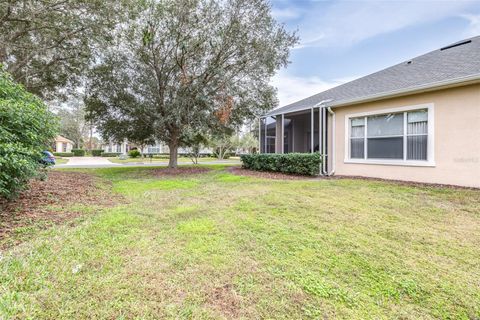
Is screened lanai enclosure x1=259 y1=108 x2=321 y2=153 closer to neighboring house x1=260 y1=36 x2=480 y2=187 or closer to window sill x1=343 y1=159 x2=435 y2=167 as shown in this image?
neighboring house x1=260 y1=36 x2=480 y2=187

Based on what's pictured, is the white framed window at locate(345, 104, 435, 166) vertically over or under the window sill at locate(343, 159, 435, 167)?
over

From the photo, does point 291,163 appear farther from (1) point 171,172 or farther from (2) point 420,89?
(1) point 171,172

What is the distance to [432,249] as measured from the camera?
3.17m

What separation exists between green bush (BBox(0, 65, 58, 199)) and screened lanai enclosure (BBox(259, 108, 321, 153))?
32.9ft

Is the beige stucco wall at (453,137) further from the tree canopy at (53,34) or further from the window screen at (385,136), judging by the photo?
the tree canopy at (53,34)

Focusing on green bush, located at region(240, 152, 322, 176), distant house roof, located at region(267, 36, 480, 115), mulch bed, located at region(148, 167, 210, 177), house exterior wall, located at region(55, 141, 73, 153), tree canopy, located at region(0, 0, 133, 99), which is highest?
tree canopy, located at region(0, 0, 133, 99)

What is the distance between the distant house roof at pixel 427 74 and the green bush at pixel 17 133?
9.43m

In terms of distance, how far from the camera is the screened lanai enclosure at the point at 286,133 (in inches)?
514

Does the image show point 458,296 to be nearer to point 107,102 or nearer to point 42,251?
point 42,251

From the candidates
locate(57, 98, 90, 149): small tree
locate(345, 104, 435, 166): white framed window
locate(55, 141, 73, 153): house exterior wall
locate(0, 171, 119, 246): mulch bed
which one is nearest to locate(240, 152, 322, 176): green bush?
locate(345, 104, 435, 166): white framed window

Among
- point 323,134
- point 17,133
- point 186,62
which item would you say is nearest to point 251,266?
point 17,133

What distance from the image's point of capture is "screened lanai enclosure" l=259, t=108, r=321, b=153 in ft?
42.8

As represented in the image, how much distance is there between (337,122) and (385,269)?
27.1 ft

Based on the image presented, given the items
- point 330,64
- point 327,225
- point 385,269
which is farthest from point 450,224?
point 330,64
